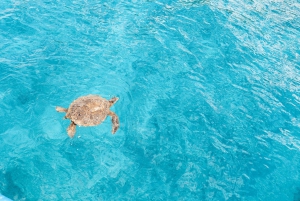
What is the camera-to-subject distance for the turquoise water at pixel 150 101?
22.5 ft

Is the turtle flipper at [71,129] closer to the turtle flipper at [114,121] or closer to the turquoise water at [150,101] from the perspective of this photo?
the turquoise water at [150,101]

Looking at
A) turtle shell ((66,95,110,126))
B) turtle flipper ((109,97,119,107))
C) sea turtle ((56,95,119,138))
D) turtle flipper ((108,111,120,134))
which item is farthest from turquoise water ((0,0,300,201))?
turtle shell ((66,95,110,126))

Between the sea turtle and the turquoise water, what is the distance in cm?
48

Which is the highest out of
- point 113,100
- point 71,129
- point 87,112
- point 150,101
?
point 87,112

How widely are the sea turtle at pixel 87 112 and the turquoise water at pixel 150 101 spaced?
1.57 ft

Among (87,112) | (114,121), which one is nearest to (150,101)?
(114,121)

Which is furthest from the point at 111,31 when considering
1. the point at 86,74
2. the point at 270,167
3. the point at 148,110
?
the point at 270,167

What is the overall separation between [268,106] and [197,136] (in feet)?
10.3

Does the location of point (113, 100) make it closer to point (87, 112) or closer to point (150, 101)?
point (87, 112)

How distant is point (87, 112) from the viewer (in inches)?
268

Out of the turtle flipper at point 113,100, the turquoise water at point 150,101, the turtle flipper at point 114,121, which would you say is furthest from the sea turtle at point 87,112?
the turquoise water at point 150,101

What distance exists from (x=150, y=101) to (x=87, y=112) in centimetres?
258

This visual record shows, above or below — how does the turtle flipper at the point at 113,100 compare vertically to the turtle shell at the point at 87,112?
below

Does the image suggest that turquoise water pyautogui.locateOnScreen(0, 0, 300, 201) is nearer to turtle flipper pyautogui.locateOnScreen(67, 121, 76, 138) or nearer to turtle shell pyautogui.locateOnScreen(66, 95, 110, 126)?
turtle flipper pyautogui.locateOnScreen(67, 121, 76, 138)
